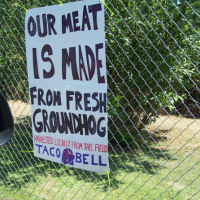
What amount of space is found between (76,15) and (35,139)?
3.82 ft

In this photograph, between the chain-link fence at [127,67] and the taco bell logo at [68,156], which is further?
the chain-link fence at [127,67]

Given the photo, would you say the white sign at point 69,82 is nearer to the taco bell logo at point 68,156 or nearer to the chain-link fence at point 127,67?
the taco bell logo at point 68,156

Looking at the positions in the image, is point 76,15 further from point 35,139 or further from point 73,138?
point 35,139

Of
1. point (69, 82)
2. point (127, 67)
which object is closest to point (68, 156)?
point (69, 82)

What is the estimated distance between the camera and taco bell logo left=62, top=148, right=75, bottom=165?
231cm

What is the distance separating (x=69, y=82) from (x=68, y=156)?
63 cm

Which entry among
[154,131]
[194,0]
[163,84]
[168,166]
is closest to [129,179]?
[168,166]

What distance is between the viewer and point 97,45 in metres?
2.02

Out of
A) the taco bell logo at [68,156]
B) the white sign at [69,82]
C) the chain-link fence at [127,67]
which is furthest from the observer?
the chain-link fence at [127,67]

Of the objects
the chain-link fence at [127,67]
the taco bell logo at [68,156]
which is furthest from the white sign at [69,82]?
the chain-link fence at [127,67]

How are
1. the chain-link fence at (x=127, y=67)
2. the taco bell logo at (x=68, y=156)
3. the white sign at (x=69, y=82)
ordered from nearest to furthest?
1. the white sign at (x=69, y=82)
2. the taco bell logo at (x=68, y=156)
3. the chain-link fence at (x=127, y=67)

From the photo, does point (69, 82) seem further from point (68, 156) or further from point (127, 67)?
point (127, 67)

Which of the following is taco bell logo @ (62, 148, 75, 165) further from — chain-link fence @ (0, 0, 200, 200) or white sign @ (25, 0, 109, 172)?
chain-link fence @ (0, 0, 200, 200)

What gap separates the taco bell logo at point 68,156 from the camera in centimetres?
231
